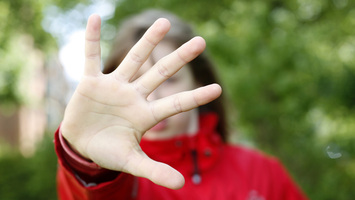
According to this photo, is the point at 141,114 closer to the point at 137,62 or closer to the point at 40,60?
the point at 137,62

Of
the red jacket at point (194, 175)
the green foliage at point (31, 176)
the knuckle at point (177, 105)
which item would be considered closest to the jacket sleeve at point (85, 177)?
the red jacket at point (194, 175)

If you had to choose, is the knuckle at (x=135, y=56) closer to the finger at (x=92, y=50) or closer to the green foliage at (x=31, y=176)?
the finger at (x=92, y=50)

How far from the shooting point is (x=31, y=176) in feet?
21.0

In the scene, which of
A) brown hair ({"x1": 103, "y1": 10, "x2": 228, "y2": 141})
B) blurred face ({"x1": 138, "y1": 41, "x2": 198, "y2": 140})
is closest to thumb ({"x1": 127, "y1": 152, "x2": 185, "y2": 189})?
blurred face ({"x1": 138, "y1": 41, "x2": 198, "y2": 140})

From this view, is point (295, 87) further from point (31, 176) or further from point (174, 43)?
point (31, 176)

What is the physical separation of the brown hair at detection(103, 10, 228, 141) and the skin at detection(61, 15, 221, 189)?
804 millimetres

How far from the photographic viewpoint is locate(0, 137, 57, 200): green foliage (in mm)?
6090

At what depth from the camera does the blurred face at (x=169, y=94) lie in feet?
5.52

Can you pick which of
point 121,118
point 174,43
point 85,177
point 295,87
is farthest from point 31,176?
point 121,118

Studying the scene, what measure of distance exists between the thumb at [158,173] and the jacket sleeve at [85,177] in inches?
7.0

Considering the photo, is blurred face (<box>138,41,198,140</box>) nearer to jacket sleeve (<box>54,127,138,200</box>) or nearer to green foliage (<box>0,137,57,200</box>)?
jacket sleeve (<box>54,127,138,200</box>)

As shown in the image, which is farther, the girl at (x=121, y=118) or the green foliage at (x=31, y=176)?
the green foliage at (x=31, y=176)

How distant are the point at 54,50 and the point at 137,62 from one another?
11.5 metres

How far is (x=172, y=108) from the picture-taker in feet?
3.44
